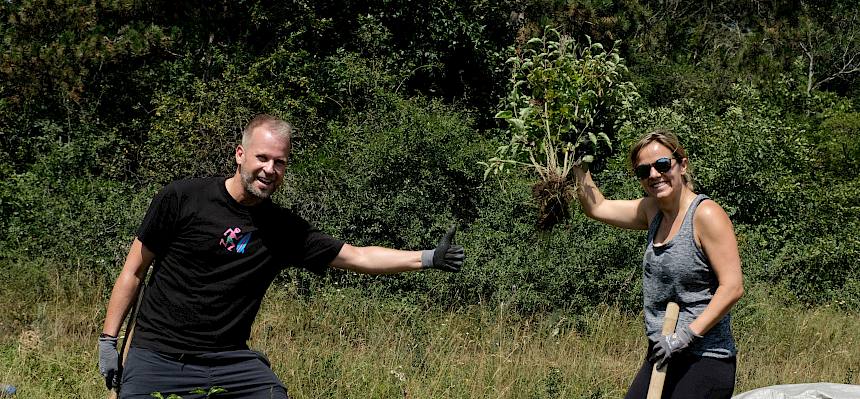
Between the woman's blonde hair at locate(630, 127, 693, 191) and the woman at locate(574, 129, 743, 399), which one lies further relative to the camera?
the woman's blonde hair at locate(630, 127, 693, 191)

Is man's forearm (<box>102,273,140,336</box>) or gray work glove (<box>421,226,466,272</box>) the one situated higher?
gray work glove (<box>421,226,466,272</box>)

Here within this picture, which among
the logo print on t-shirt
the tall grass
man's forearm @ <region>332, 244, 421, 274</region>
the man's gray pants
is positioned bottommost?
the tall grass

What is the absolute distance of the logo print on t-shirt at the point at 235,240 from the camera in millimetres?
3748

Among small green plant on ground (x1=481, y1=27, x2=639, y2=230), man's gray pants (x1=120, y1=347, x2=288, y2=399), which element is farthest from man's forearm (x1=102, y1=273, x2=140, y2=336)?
small green plant on ground (x1=481, y1=27, x2=639, y2=230)

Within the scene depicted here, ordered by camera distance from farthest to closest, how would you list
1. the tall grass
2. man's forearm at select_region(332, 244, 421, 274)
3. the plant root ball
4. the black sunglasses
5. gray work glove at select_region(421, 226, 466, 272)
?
1. the tall grass
2. the plant root ball
3. man's forearm at select_region(332, 244, 421, 274)
4. gray work glove at select_region(421, 226, 466, 272)
5. the black sunglasses

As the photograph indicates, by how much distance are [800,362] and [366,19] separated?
9.15 meters

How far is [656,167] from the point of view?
12.0ft

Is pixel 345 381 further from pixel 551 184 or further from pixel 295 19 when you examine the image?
pixel 295 19

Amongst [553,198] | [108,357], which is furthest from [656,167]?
[108,357]

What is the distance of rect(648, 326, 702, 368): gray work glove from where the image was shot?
3.43 m

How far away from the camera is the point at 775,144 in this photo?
1211cm

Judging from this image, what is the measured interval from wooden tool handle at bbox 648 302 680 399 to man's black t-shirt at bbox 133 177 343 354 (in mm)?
1755

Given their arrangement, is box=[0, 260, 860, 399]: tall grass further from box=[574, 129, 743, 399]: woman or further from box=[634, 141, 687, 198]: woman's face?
box=[634, 141, 687, 198]: woman's face

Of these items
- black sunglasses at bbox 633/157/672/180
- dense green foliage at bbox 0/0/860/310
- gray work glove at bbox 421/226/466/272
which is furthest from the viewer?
dense green foliage at bbox 0/0/860/310
